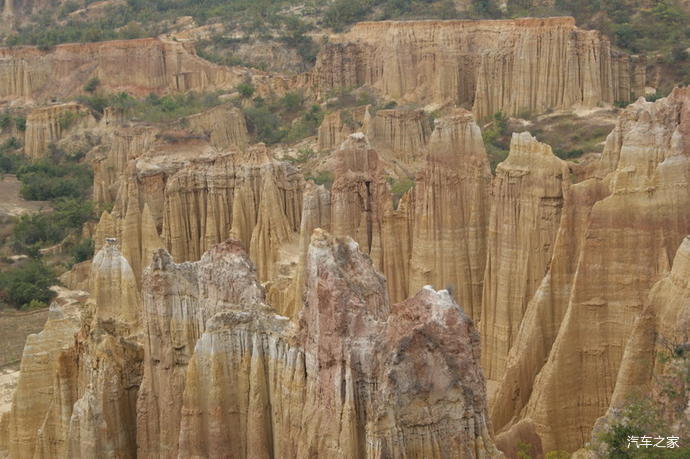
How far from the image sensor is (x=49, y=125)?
6450 cm

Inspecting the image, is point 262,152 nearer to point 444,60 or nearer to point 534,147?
point 534,147

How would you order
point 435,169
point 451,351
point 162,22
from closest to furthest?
1. point 451,351
2. point 435,169
3. point 162,22

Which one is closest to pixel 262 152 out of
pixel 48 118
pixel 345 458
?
pixel 345 458

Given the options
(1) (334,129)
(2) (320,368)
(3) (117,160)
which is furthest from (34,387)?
(1) (334,129)

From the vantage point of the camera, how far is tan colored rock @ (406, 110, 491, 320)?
22.6 meters

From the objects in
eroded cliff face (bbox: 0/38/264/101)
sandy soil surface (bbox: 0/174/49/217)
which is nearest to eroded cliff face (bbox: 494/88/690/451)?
sandy soil surface (bbox: 0/174/49/217)

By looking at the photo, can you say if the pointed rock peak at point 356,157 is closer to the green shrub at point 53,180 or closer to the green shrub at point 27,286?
the green shrub at point 27,286

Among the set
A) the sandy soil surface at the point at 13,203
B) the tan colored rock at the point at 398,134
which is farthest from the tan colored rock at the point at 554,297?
the sandy soil surface at the point at 13,203

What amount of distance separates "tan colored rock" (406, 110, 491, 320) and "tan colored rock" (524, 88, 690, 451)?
583cm

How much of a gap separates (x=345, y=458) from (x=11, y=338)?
901 inches

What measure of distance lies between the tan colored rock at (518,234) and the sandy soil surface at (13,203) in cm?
3402

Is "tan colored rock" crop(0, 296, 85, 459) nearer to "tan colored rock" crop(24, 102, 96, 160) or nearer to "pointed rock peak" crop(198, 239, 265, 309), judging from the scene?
"pointed rock peak" crop(198, 239, 265, 309)

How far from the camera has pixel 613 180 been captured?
1711 centimetres

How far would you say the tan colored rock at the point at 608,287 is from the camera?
16.3 metres
